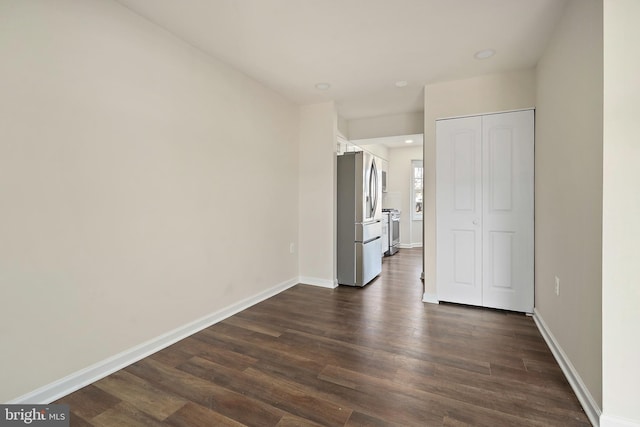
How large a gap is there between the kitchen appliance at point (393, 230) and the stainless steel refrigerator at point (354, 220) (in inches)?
98.5

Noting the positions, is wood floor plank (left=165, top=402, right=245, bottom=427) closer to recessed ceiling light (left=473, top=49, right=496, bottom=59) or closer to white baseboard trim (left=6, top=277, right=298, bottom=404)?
white baseboard trim (left=6, top=277, right=298, bottom=404)

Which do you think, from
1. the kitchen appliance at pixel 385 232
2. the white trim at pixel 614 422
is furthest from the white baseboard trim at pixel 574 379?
the kitchen appliance at pixel 385 232

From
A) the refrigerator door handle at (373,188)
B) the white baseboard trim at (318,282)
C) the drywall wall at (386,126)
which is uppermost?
the drywall wall at (386,126)

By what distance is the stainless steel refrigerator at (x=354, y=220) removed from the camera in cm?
406

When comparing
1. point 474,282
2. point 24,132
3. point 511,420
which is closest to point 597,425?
point 511,420

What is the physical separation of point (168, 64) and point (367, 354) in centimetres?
280

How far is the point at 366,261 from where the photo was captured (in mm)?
4156

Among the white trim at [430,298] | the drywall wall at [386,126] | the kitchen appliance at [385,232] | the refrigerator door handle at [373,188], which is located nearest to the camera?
the white trim at [430,298]

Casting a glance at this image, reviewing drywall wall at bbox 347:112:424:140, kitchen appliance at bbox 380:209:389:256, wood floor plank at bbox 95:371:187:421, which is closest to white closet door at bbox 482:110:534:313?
drywall wall at bbox 347:112:424:140

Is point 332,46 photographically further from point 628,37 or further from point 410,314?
point 410,314

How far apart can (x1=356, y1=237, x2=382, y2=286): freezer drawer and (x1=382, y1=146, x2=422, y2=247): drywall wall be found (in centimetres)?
360

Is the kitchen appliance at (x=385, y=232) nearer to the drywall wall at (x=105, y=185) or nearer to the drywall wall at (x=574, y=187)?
the drywall wall at (x=574, y=187)

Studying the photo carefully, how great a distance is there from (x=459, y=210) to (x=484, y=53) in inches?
61.7

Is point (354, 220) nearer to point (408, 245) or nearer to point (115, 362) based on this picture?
point (115, 362)
